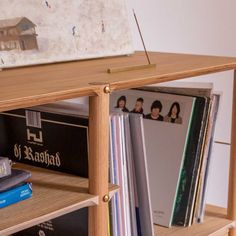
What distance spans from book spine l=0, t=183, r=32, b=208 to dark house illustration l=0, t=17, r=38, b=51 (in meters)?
0.29

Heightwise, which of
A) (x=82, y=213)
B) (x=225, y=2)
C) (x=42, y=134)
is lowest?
(x=82, y=213)

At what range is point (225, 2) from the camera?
6.65ft

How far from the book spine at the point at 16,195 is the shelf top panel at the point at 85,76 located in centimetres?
19

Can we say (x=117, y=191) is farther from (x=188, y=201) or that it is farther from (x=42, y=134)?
(x=188, y=201)

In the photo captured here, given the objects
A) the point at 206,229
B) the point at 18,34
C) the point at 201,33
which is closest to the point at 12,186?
the point at 18,34

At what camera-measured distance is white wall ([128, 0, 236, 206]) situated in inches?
67.1

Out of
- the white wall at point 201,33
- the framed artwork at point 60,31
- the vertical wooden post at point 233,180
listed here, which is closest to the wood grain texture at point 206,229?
the vertical wooden post at point 233,180

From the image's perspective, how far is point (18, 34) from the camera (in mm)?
1096

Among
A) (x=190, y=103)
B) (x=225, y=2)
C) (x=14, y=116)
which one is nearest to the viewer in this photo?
(x=14, y=116)

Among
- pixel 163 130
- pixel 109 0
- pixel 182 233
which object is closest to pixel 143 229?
pixel 182 233

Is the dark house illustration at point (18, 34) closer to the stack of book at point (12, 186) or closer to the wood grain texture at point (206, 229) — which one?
the stack of book at point (12, 186)

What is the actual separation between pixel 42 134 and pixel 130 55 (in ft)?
1.16

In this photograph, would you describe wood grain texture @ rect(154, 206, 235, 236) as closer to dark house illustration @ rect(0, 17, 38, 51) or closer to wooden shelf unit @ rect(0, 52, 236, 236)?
wooden shelf unit @ rect(0, 52, 236, 236)

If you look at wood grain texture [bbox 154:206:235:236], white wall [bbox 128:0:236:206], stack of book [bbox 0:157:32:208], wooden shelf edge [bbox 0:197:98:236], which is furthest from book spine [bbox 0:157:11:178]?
white wall [bbox 128:0:236:206]
